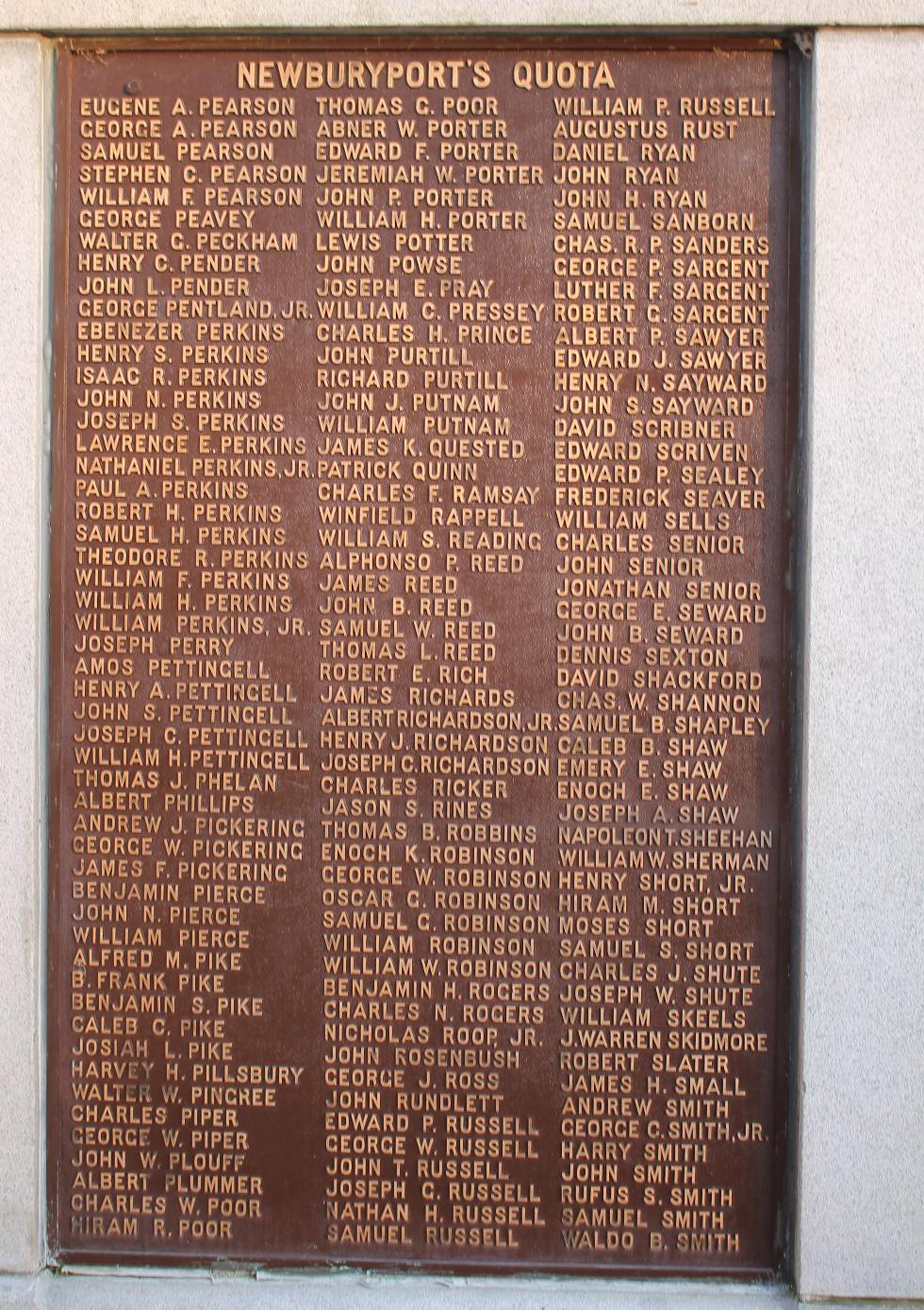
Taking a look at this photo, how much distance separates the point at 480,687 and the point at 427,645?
8.9 inches

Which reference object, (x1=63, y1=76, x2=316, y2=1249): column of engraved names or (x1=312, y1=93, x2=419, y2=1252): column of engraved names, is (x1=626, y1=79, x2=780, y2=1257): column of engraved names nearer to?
(x1=312, y1=93, x2=419, y2=1252): column of engraved names

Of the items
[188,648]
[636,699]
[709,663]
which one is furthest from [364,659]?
[709,663]

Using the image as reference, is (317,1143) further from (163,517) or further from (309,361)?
(309,361)

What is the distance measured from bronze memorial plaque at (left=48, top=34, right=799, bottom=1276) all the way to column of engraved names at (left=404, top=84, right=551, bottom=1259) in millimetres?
13

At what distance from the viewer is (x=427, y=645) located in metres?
3.42

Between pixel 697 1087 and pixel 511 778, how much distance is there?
3.97 feet

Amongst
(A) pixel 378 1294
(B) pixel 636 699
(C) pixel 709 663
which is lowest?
(A) pixel 378 1294

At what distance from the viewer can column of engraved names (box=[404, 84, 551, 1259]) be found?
338 cm

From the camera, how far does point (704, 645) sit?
3395mm

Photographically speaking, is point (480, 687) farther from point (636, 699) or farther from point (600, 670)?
point (636, 699)

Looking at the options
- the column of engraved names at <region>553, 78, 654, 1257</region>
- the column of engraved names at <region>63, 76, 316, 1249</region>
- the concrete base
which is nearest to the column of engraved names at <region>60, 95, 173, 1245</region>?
the column of engraved names at <region>63, 76, 316, 1249</region>

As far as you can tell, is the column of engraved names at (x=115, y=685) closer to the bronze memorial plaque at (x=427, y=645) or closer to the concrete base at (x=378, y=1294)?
the bronze memorial plaque at (x=427, y=645)

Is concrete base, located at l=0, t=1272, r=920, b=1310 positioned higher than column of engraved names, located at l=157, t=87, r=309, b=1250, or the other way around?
column of engraved names, located at l=157, t=87, r=309, b=1250

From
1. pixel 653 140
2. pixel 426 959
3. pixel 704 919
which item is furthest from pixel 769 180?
pixel 426 959
